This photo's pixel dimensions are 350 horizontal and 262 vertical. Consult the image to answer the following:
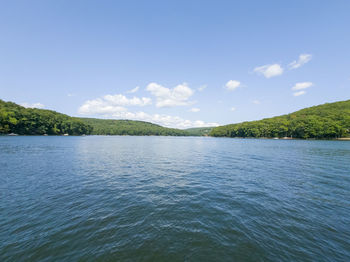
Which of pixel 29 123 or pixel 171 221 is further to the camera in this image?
pixel 29 123

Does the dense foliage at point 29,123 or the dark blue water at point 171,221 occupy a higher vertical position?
the dense foliage at point 29,123

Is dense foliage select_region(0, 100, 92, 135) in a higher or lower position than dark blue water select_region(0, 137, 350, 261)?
higher

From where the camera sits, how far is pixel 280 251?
6.82 m

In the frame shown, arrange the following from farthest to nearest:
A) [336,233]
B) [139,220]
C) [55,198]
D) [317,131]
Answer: [317,131]
[55,198]
[139,220]
[336,233]

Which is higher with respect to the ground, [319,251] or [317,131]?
[317,131]

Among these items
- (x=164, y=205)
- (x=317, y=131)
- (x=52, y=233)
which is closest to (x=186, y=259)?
(x=164, y=205)

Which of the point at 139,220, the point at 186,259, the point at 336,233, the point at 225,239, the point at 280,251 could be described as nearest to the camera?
the point at 186,259

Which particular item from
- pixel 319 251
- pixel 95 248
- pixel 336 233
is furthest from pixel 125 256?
pixel 336 233

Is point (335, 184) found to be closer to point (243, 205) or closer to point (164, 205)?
point (243, 205)

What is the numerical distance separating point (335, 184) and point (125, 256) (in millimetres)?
24086

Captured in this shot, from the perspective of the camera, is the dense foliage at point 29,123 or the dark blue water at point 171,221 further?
the dense foliage at point 29,123

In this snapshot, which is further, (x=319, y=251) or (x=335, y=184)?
(x=335, y=184)

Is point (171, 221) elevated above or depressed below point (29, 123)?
below

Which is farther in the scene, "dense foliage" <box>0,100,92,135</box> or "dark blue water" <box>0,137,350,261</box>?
"dense foliage" <box>0,100,92,135</box>
